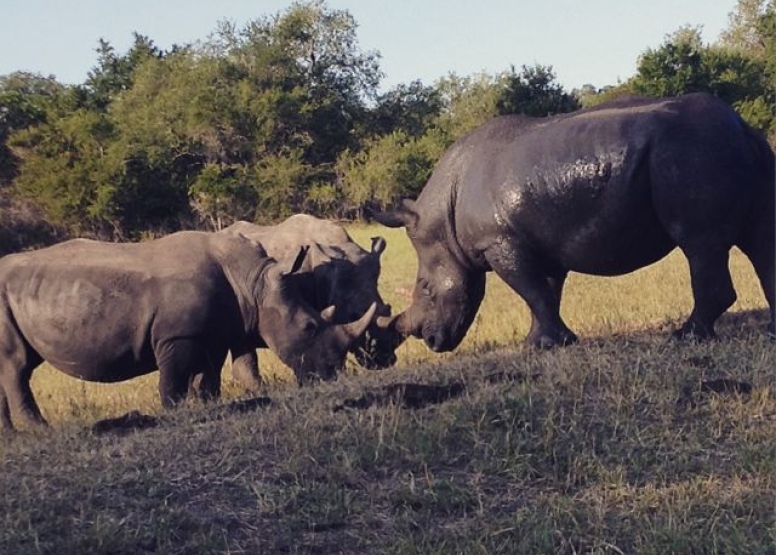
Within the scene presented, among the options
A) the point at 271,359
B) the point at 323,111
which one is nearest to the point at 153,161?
the point at 323,111

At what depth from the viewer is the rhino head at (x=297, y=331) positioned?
9.52m

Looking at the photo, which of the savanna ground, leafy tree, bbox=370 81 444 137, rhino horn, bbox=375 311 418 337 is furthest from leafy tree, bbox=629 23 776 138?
the savanna ground

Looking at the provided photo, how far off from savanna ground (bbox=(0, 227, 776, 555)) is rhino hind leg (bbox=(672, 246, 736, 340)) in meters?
0.50

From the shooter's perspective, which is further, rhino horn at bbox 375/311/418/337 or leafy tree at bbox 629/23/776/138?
leafy tree at bbox 629/23/776/138

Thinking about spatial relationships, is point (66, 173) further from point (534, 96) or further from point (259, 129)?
point (534, 96)

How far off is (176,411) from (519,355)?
2388mm

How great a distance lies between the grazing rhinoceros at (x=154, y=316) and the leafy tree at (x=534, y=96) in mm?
36838

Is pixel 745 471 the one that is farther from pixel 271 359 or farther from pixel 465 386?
pixel 271 359

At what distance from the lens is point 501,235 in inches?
333

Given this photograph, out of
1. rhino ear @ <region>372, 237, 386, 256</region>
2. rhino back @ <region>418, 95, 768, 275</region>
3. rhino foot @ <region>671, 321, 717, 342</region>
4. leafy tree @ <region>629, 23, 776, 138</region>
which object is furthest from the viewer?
leafy tree @ <region>629, 23, 776, 138</region>

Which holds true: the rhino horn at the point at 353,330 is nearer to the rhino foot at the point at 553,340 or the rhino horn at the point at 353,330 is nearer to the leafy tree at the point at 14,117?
the rhino foot at the point at 553,340

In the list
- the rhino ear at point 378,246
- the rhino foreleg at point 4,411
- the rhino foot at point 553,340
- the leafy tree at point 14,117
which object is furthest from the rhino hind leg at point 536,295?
the leafy tree at point 14,117

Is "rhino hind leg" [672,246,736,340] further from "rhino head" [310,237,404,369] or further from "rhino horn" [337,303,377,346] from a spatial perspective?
"rhino head" [310,237,404,369]

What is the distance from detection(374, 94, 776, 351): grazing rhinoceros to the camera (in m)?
7.62
